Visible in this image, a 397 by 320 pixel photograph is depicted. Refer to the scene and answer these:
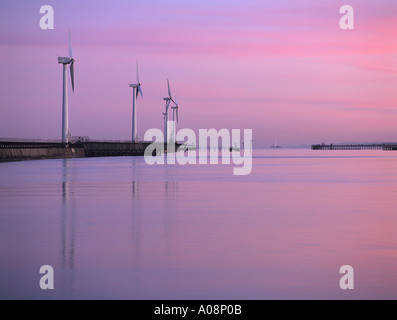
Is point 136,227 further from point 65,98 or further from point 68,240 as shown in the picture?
point 65,98

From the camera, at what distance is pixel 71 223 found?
17.6 metres

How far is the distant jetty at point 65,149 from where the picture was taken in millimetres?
78025

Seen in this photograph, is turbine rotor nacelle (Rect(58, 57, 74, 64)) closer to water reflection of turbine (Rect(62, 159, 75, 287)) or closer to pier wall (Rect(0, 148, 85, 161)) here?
pier wall (Rect(0, 148, 85, 161))

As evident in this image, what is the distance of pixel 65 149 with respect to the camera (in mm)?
97625

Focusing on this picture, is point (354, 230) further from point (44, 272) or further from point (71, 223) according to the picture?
point (44, 272)

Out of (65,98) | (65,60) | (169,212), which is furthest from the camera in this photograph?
(65,60)

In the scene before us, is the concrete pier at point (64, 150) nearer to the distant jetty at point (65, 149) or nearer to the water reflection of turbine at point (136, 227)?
the distant jetty at point (65, 149)

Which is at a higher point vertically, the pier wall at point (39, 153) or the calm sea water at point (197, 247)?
the pier wall at point (39, 153)

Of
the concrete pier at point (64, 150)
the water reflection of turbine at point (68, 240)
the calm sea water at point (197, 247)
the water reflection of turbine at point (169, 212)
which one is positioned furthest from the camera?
the concrete pier at point (64, 150)

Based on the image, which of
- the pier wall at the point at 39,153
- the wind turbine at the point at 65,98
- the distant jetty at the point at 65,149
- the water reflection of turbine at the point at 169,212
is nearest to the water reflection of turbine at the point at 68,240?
the water reflection of turbine at the point at 169,212

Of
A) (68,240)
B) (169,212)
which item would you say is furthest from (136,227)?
(169,212)

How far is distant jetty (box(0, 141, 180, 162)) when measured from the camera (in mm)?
78025

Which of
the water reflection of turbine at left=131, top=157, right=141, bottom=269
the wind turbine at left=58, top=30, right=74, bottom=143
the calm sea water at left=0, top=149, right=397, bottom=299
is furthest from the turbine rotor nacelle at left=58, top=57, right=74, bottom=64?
the calm sea water at left=0, top=149, right=397, bottom=299

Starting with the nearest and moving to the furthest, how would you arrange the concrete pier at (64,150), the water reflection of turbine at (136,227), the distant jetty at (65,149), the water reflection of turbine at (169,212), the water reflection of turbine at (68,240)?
1. the water reflection of turbine at (68,240)
2. the water reflection of turbine at (136,227)
3. the water reflection of turbine at (169,212)
4. the concrete pier at (64,150)
5. the distant jetty at (65,149)
